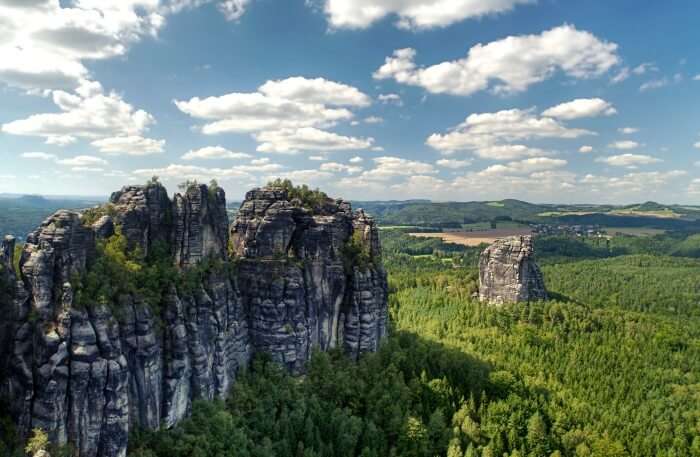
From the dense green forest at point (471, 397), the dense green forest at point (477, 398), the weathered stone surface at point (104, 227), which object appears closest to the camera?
the weathered stone surface at point (104, 227)

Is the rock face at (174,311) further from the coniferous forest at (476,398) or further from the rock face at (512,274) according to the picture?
the rock face at (512,274)

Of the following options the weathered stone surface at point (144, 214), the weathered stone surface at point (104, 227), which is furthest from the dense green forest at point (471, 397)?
the weathered stone surface at point (144, 214)

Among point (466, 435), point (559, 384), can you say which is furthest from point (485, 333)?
point (466, 435)

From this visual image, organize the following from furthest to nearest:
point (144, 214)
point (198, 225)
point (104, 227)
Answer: point (198, 225), point (144, 214), point (104, 227)

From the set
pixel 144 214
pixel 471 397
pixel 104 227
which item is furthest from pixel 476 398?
pixel 104 227

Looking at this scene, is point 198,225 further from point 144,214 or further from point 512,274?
point 512,274

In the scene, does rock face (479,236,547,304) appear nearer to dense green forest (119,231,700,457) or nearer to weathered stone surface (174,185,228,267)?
dense green forest (119,231,700,457)
